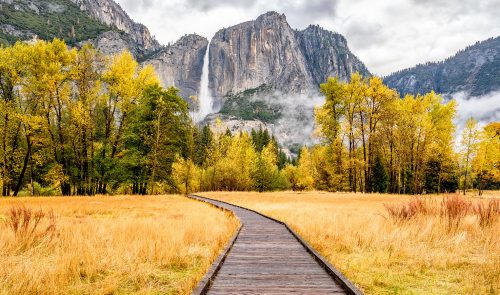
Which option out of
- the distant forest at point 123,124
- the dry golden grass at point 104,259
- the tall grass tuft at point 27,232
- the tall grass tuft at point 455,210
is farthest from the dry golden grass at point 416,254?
the distant forest at point 123,124

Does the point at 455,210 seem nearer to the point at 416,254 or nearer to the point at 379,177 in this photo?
the point at 416,254

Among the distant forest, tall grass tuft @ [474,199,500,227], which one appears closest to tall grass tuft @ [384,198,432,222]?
tall grass tuft @ [474,199,500,227]

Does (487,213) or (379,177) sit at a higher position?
(379,177)

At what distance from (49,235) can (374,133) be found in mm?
37339

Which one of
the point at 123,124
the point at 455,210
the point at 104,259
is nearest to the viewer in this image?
the point at 104,259

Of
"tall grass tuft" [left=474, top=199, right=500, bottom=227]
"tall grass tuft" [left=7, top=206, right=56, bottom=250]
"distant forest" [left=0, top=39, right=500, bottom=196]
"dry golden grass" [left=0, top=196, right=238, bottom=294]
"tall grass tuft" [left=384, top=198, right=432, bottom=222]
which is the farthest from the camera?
"distant forest" [left=0, top=39, right=500, bottom=196]

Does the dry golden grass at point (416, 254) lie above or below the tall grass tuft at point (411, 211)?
below

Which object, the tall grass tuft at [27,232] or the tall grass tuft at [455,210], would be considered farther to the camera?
the tall grass tuft at [455,210]

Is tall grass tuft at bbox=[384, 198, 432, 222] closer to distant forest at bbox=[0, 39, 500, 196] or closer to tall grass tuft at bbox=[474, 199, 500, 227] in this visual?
tall grass tuft at bbox=[474, 199, 500, 227]

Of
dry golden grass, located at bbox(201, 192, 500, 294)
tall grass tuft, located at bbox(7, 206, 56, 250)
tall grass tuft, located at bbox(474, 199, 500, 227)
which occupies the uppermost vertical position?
tall grass tuft, located at bbox(474, 199, 500, 227)

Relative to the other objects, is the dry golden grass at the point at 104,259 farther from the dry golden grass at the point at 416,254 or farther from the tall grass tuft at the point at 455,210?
the tall grass tuft at the point at 455,210

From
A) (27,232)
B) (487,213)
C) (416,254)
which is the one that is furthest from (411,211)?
(27,232)

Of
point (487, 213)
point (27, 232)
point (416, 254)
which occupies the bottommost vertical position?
point (416, 254)

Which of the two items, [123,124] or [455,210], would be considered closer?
[455,210]
